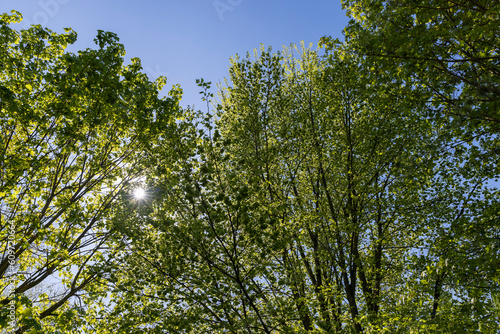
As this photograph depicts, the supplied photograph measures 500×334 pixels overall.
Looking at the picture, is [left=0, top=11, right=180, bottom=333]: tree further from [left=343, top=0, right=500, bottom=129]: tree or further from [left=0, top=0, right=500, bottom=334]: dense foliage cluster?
[left=343, top=0, right=500, bottom=129]: tree

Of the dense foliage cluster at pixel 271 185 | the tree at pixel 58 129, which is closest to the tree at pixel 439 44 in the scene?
the dense foliage cluster at pixel 271 185

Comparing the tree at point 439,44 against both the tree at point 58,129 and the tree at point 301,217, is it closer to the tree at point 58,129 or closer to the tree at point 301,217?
the tree at point 301,217

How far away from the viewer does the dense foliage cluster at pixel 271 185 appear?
5934 mm

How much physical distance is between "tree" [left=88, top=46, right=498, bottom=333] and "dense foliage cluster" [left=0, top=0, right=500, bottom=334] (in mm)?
76

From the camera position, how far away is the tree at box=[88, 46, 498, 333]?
21.6 feet

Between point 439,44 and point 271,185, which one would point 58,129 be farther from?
point 439,44

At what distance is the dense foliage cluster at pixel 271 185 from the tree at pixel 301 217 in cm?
8

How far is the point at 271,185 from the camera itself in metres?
10.7

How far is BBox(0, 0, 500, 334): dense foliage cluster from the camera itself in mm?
5934

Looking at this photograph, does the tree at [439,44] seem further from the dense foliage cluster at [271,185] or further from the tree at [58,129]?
the tree at [58,129]

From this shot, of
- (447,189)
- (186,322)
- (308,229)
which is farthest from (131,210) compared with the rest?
(447,189)

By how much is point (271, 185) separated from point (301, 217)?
5.67 ft

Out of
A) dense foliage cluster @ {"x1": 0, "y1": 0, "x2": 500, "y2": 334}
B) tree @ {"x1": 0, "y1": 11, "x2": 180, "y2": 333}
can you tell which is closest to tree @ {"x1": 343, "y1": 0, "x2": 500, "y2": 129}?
dense foliage cluster @ {"x1": 0, "y1": 0, "x2": 500, "y2": 334}

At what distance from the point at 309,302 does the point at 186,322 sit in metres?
3.60
